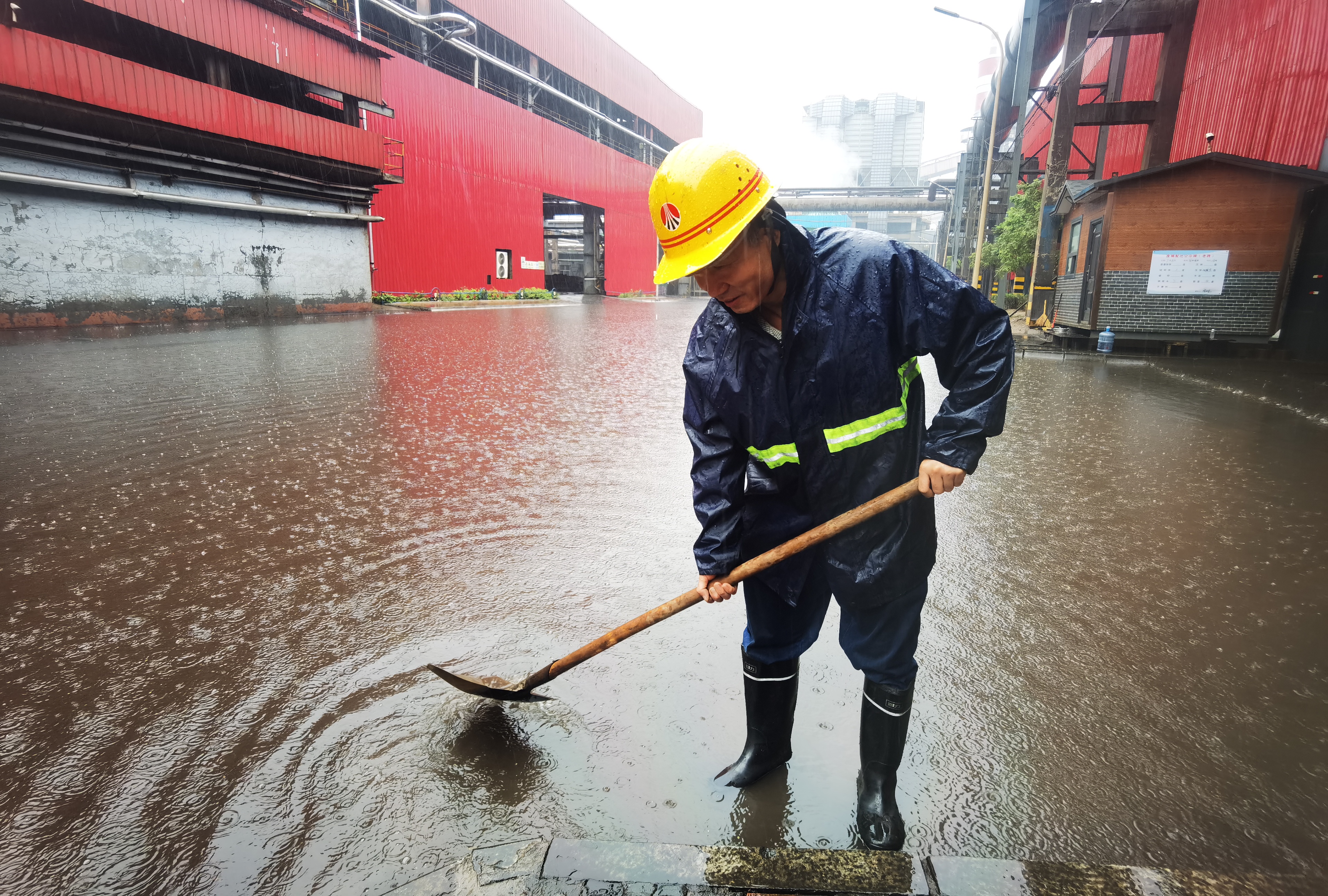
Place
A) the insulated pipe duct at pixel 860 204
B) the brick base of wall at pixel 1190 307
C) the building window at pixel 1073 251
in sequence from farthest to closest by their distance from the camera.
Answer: the insulated pipe duct at pixel 860 204, the building window at pixel 1073 251, the brick base of wall at pixel 1190 307

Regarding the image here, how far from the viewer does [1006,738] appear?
1987 millimetres

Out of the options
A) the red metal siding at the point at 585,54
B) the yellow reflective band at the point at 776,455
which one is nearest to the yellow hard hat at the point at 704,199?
the yellow reflective band at the point at 776,455

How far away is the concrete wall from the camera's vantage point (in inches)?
469

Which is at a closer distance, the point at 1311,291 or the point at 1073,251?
the point at 1311,291

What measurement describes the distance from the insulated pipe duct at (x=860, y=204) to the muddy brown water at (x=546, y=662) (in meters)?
40.5

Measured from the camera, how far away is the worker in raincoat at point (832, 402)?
1.56m

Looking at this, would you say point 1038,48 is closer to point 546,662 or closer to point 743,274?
point 743,274

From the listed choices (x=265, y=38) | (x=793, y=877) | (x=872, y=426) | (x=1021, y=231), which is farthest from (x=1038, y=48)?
(x=793, y=877)

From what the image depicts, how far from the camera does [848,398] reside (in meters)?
1.58

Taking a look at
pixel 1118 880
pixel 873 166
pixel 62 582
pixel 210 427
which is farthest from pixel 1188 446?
pixel 873 166

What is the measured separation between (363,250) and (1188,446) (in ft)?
61.9

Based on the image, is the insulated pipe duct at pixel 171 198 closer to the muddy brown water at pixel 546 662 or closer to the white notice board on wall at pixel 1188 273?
the muddy brown water at pixel 546 662

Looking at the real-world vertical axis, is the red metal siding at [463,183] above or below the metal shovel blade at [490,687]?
above

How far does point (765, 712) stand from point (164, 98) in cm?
1709
